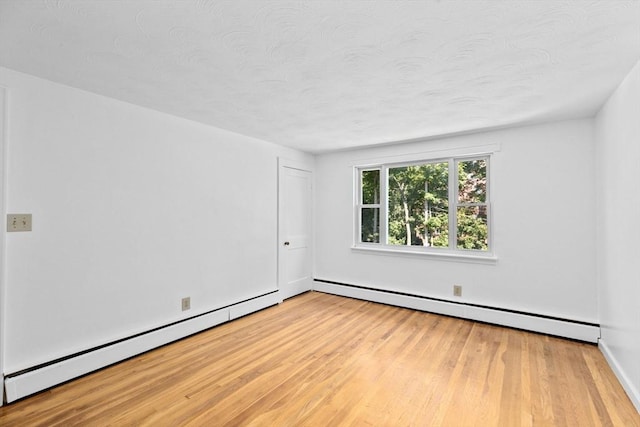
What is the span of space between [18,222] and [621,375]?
4.73 meters

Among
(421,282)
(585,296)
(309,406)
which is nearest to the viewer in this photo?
(309,406)

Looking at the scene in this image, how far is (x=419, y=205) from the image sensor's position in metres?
4.44

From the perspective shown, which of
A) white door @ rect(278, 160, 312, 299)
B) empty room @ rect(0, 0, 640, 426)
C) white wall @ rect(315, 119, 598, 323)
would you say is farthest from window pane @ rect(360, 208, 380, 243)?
white door @ rect(278, 160, 312, 299)

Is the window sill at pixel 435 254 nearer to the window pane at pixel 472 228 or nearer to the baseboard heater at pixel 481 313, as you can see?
the window pane at pixel 472 228

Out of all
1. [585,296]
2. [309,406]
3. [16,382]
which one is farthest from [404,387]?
[16,382]

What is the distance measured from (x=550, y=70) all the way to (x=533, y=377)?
2.40m

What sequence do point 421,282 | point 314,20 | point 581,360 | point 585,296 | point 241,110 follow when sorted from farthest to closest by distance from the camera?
Answer: point 421,282
point 585,296
point 241,110
point 581,360
point 314,20

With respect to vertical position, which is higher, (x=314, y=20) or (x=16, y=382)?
(x=314, y=20)

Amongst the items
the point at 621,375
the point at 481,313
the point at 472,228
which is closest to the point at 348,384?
the point at 621,375

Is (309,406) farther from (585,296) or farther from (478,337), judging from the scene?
(585,296)

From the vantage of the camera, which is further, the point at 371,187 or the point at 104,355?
the point at 371,187

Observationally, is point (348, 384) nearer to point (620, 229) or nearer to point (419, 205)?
point (620, 229)

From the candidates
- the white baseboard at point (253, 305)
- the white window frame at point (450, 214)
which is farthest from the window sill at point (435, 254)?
the white baseboard at point (253, 305)

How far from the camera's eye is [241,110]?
9.95 feet
